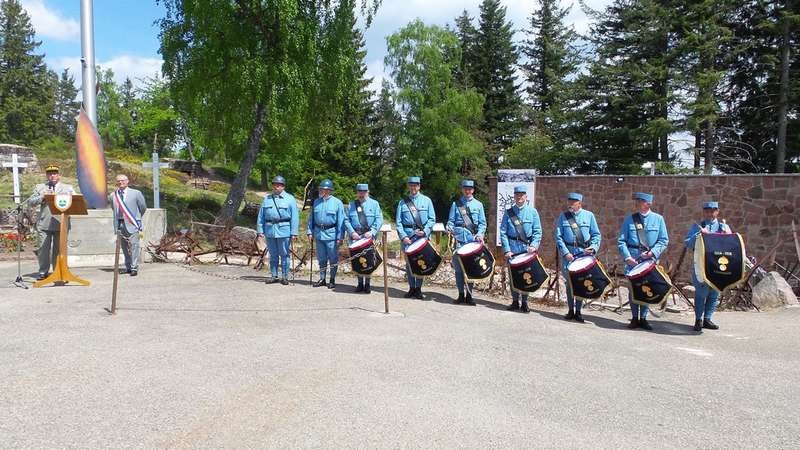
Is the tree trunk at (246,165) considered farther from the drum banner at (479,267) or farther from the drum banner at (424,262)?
the drum banner at (479,267)

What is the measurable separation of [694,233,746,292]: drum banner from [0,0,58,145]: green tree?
61.6 m

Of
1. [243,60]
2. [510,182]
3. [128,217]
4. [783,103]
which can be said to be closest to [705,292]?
[510,182]

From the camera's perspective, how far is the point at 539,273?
26.1ft

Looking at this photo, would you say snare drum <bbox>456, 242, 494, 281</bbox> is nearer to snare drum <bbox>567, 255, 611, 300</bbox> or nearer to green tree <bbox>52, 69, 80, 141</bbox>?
snare drum <bbox>567, 255, 611, 300</bbox>

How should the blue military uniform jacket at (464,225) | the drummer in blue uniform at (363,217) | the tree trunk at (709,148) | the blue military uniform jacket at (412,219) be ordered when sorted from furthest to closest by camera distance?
the tree trunk at (709,148), the drummer in blue uniform at (363,217), the blue military uniform jacket at (412,219), the blue military uniform jacket at (464,225)

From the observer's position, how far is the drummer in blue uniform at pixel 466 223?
871 cm

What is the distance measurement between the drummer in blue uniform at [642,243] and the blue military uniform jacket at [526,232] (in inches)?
45.8

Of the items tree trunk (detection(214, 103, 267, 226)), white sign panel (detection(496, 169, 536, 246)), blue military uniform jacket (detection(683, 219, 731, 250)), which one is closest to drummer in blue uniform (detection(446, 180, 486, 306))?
blue military uniform jacket (detection(683, 219, 731, 250))

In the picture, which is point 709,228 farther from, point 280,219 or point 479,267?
point 280,219

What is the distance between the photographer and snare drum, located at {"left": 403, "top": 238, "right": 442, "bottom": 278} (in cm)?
858

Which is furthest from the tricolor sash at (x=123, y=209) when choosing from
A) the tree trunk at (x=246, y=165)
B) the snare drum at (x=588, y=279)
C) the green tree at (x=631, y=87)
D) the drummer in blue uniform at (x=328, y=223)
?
the green tree at (x=631, y=87)

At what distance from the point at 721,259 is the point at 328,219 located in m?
5.82

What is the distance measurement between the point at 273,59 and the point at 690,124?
18.3 m

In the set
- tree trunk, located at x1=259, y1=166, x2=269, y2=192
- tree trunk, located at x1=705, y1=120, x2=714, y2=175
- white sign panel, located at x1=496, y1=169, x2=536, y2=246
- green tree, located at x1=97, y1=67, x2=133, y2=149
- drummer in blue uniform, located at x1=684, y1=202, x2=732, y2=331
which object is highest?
green tree, located at x1=97, y1=67, x2=133, y2=149
